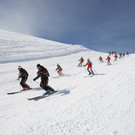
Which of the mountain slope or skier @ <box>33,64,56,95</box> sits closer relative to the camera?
skier @ <box>33,64,56,95</box>

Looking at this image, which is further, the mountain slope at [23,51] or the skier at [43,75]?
the mountain slope at [23,51]

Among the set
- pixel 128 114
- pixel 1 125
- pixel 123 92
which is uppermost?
pixel 123 92

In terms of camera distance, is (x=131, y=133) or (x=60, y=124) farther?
(x=60, y=124)

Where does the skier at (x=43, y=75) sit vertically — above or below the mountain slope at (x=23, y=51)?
below

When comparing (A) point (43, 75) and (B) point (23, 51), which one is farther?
(B) point (23, 51)

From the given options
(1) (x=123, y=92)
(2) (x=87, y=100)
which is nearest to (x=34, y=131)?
(2) (x=87, y=100)

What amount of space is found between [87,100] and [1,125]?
3.13 meters

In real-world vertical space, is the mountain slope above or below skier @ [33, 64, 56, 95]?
above

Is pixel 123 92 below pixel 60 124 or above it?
above

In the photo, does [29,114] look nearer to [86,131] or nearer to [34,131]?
[34,131]

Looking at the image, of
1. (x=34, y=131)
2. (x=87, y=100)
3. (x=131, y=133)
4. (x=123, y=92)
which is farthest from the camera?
(x=123, y=92)

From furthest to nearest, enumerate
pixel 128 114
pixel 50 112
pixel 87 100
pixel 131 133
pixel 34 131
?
1. pixel 87 100
2. pixel 50 112
3. pixel 128 114
4. pixel 34 131
5. pixel 131 133

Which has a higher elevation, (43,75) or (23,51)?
(23,51)

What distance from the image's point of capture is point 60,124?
2734mm
